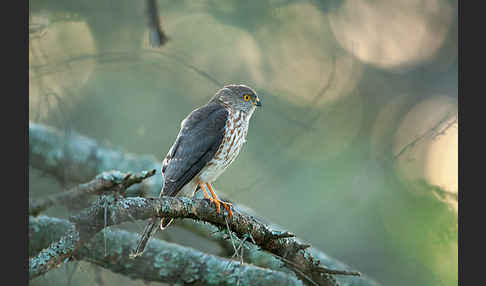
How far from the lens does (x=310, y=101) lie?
14.0ft

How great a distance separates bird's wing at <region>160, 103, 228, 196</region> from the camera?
2338 millimetres

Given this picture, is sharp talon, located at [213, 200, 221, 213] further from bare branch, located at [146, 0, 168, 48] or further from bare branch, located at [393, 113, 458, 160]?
bare branch, located at [146, 0, 168, 48]

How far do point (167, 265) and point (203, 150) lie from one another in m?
0.81

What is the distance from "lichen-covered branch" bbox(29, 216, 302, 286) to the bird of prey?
18.3 inches

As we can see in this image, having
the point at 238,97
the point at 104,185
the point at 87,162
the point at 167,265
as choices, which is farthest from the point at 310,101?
the point at 104,185

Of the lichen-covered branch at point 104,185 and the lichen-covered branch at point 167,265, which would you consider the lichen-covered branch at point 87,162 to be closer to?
the lichen-covered branch at point 167,265

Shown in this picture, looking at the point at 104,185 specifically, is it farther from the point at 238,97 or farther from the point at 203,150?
the point at 238,97

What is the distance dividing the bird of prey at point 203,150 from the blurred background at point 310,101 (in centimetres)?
25

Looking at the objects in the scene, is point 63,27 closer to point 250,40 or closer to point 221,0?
point 221,0

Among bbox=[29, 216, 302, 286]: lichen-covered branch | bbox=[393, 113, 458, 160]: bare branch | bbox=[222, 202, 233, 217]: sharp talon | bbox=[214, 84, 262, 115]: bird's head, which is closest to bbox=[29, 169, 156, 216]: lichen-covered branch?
bbox=[222, 202, 233, 217]: sharp talon

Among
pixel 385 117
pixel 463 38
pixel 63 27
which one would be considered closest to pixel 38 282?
pixel 63 27

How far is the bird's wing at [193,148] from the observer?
2.34 m

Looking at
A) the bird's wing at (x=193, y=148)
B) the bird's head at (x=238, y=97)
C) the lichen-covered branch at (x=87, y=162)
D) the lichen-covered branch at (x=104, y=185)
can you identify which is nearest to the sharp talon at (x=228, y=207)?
the bird's wing at (x=193, y=148)

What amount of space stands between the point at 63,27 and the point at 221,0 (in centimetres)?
154
